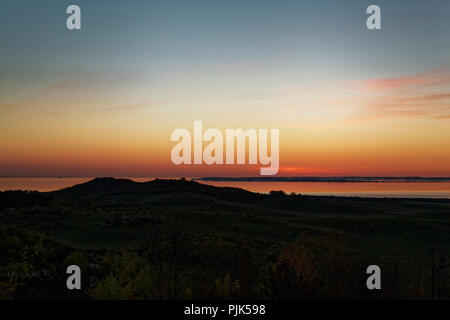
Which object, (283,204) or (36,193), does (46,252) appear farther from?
(283,204)

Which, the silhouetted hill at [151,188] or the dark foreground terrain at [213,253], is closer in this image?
the dark foreground terrain at [213,253]

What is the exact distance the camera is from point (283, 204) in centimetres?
8556

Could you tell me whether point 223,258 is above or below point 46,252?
below

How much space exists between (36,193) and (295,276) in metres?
63.1

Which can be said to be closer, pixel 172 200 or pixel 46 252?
pixel 46 252

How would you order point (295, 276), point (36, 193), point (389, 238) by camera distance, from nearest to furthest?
point (295, 276) < point (389, 238) < point (36, 193)

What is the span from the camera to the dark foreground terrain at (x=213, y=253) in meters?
15.9

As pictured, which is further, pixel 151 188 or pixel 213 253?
pixel 151 188

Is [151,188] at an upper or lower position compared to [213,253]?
upper

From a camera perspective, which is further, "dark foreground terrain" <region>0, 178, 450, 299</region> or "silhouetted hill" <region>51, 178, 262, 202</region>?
"silhouetted hill" <region>51, 178, 262, 202</region>

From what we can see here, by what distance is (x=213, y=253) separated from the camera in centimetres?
3019

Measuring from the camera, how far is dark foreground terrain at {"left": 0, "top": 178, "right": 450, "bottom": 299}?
15.9 metres
